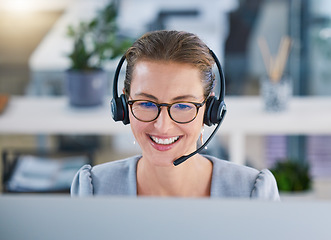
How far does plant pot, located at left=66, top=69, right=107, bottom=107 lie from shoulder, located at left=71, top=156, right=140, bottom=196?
28.5 inches

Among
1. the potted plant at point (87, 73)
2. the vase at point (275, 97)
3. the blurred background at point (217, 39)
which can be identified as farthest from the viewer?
the blurred background at point (217, 39)

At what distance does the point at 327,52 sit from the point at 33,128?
1341mm

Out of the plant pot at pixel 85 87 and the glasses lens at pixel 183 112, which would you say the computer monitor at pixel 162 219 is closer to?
the glasses lens at pixel 183 112

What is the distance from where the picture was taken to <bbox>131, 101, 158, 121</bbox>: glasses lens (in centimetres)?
50

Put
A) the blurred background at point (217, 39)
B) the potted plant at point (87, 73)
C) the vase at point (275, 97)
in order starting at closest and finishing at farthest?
the potted plant at point (87, 73), the vase at point (275, 97), the blurred background at point (217, 39)

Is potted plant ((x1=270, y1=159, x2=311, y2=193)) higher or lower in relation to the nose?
lower

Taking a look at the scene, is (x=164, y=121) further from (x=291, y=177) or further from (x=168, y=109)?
(x=291, y=177)

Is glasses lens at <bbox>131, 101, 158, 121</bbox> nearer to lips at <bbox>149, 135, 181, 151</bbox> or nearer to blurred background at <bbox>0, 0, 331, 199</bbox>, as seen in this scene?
lips at <bbox>149, 135, 181, 151</bbox>

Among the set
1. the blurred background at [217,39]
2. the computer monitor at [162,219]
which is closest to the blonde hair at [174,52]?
the computer monitor at [162,219]

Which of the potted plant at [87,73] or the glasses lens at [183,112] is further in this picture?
the potted plant at [87,73]

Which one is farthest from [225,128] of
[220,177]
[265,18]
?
[265,18]

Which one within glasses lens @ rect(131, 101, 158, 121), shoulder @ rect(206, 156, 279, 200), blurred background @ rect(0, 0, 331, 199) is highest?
blurred background @ rect(0, 0, 331, 199)

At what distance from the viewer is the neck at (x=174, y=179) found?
0.53 meters

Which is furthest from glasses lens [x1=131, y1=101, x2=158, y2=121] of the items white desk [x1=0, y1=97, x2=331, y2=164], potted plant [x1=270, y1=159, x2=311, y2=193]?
potted plant [x1=270, y1=159, x2=311, y2=193]
